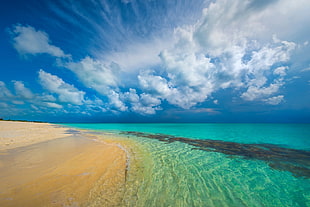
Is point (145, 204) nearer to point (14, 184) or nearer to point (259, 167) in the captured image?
point (14, 184)

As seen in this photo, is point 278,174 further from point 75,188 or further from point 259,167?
point 75,188

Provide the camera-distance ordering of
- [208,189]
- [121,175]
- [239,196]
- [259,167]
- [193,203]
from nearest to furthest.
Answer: [193,203] < [239,196] < [208,189] < [121,175] < [259,167]

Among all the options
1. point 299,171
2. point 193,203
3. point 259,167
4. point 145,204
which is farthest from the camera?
point 259,167

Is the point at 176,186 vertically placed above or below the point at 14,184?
below

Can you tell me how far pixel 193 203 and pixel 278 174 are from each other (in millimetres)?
8062

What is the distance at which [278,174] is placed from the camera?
8422 millimetres

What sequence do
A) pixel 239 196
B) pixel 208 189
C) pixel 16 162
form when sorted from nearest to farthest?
1. pixel 239 196
2. pixel 208 189
3. pixel 16 162

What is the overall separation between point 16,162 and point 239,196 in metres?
A: 14.0

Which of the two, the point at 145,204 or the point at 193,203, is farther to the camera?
the point at 193,203

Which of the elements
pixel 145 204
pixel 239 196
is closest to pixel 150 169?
pixel 145 204

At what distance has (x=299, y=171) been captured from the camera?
8.95 m

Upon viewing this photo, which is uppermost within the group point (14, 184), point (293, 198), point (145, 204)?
point (14, 184)

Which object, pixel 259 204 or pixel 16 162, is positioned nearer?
pixel 259 204

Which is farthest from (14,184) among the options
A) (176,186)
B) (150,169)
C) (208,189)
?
(208,189)
